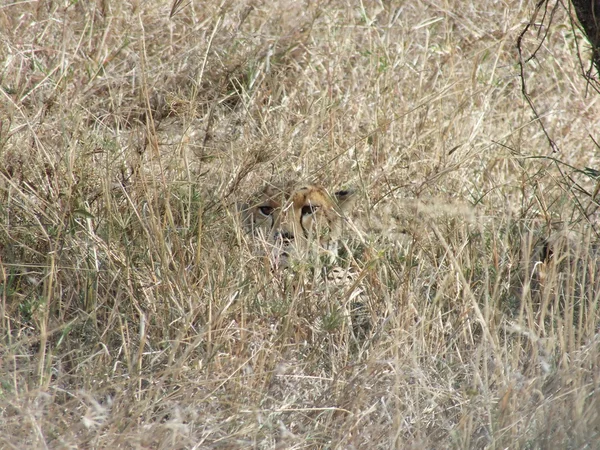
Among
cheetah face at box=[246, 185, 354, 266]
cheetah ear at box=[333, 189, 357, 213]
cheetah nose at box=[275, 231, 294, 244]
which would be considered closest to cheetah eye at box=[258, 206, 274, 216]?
cheetah face at box=[246, 185, 354, 266]

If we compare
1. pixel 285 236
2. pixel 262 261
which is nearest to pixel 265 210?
pixel 285 236

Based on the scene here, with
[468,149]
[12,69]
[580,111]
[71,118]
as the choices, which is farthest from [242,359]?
[580,111]

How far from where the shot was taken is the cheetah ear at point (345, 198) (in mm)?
3541

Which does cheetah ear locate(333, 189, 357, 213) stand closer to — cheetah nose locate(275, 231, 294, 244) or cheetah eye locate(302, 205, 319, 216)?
cheetah eye locate(302, 205, 319, 216)

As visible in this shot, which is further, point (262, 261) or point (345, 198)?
point (345, 198)

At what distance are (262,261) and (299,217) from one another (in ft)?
1.06

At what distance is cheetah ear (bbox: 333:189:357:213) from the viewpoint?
354cm

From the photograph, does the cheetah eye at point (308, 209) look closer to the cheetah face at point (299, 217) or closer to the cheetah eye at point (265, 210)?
the cheetah face at point (299, 217)

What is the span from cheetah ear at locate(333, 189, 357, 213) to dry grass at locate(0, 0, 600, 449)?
133 mm

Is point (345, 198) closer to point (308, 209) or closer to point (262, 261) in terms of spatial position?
point (308, 209)

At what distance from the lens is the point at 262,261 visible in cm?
328

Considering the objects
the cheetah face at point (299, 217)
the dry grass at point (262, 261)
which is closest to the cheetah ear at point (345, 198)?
the cheetah face at point (299, 217)

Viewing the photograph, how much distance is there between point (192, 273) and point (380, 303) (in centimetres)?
71

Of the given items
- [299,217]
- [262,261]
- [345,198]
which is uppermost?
[345,198]
